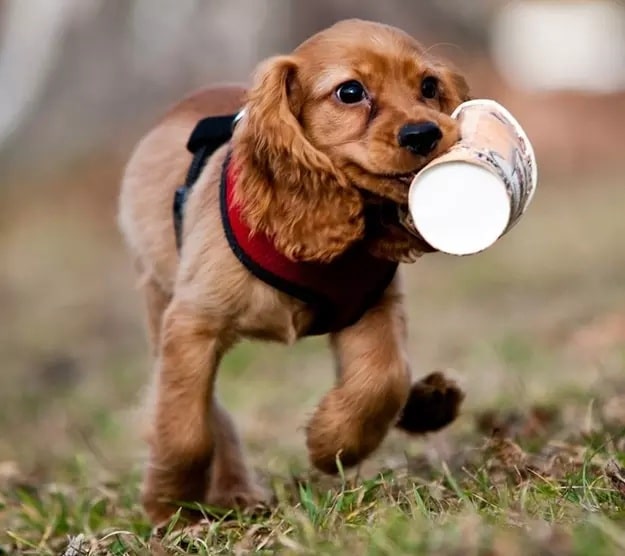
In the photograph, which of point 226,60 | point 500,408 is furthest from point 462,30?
point 500,408

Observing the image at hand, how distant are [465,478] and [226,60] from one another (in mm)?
15648

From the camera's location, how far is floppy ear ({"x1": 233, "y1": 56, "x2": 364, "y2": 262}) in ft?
12.3

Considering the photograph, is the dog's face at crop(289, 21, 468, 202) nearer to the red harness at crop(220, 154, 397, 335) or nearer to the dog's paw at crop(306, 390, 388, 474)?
the red harness at crop(220, 154, 397, 335)

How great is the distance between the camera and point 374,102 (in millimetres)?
3691

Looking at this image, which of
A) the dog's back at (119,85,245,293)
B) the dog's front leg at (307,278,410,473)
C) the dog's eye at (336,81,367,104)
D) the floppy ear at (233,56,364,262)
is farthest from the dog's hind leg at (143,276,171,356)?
the dog's eye at (336,81,367,104)

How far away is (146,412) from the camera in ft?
14.6

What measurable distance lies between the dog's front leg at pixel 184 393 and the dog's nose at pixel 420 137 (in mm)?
941

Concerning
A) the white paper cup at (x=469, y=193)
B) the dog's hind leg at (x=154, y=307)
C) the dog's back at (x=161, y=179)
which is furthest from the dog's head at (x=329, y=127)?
the dog's hind leg at (x=154, y=307)

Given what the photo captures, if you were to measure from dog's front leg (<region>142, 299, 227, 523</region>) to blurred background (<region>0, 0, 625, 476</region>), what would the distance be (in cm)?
43

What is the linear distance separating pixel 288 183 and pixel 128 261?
963 centimetres

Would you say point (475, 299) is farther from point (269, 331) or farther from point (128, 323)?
point (269, 331)

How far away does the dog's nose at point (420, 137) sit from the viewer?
3490mm

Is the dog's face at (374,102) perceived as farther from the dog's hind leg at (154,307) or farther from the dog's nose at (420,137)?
the dog's hind leg at (154,307)

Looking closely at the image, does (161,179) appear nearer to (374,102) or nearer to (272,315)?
(272,315)
